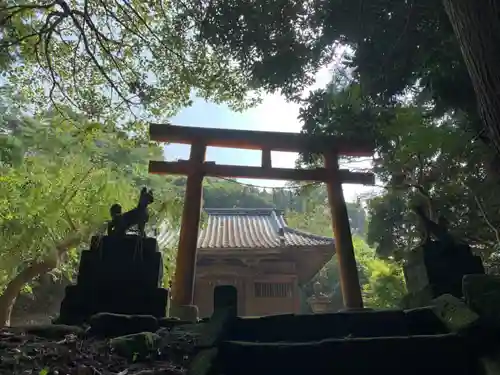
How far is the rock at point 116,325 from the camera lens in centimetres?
326

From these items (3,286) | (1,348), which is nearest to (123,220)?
(1,348)

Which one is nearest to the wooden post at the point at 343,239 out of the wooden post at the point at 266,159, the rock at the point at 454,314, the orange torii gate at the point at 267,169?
the orange torii gate at the point at 267,169

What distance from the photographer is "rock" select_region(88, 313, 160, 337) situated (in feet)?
10.7

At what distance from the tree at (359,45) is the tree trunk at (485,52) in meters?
1.00

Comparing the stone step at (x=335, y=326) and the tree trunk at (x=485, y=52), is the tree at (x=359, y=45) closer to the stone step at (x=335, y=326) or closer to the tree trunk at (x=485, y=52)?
the tree trunk at (x=485, y=52)

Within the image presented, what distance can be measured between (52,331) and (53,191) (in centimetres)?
493

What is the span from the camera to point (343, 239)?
6.32 meters

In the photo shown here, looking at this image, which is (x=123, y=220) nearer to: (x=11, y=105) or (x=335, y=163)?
(x=335, y=163)

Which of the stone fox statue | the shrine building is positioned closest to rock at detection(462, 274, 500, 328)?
the stone fox statue

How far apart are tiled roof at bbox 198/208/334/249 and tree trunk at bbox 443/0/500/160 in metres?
7.90

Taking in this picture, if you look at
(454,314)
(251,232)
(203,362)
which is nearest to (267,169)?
(454,314)

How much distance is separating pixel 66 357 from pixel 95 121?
545cm

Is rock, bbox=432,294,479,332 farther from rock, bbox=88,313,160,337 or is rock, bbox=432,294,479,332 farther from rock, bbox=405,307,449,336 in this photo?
rock, bbox=88,313,160,337

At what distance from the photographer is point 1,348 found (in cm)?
278
